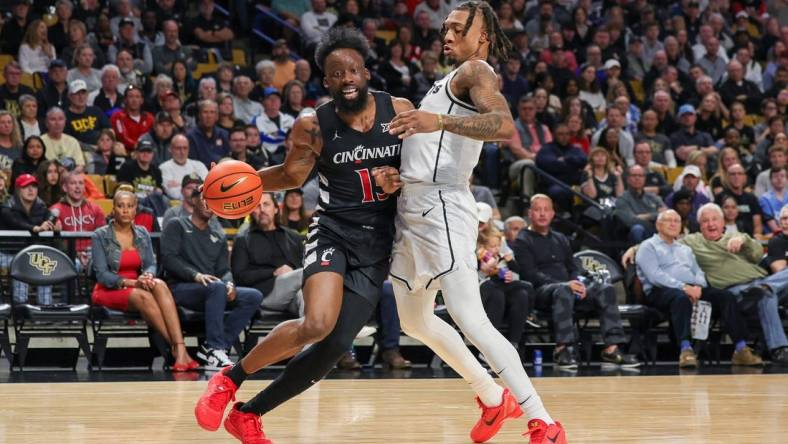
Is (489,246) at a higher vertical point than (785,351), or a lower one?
higher

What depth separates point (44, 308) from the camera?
886 centimetres

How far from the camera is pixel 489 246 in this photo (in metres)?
9.49

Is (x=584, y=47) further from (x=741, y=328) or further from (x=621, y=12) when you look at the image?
(x=741, y=328)

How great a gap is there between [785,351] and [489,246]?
2.78 metres

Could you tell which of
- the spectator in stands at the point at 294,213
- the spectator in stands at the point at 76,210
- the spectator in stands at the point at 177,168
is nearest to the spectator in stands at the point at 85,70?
the spectator in stands at the point at 177,168

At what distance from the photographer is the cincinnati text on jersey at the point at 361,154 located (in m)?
4.82

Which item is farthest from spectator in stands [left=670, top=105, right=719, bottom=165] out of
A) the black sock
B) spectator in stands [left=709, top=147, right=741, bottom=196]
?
the black sock

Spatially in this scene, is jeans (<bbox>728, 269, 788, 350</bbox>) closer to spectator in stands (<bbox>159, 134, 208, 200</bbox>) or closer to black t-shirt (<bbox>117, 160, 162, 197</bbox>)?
spectator in stands (<bbox>159, 134, 208, 200</bbox>)

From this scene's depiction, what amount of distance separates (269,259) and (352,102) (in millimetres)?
4833

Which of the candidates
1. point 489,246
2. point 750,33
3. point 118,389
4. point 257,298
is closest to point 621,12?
point 750,33

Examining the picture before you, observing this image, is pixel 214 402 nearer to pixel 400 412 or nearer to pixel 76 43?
pixel 400 412

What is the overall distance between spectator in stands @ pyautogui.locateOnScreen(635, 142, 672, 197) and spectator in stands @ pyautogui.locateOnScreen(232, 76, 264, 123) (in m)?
4.24

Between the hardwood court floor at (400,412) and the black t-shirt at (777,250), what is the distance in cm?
261

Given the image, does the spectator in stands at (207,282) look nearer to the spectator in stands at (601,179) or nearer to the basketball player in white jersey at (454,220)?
the basketball player in white jersey at (454,220)
